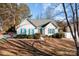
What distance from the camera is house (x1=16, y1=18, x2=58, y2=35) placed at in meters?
2.22

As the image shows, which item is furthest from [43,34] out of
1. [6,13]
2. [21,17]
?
[6,13]

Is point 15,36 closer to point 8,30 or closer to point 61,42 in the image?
point 8,30

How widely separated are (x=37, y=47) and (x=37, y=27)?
0.68 ft

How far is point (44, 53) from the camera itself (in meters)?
2.24

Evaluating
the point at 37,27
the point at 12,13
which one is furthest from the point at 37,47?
the point at 12,13

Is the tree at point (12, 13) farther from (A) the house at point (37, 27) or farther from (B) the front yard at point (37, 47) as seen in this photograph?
(B) the front yard at point (37, 47)

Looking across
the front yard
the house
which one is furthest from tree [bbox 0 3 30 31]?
the front yard

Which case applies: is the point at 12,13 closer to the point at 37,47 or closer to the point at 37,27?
the point at 37,27

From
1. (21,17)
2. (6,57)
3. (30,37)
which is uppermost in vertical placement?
(21,17)

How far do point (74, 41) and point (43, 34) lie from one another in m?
0.33

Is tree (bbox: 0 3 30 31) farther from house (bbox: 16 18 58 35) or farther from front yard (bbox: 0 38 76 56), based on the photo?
front yard (bbox: 0 38 76 56)

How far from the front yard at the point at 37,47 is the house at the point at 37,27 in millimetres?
81

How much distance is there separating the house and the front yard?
3.2 inches

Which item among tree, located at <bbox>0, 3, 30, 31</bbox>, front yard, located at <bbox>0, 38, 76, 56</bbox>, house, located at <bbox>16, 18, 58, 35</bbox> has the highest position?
tree, located at <bbox>0, 3, 30, 31</bbox>
